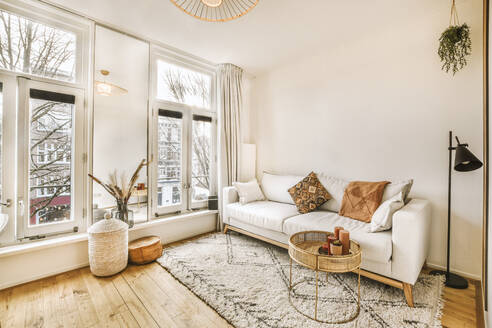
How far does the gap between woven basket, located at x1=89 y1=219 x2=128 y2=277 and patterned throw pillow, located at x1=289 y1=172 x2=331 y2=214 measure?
2.04 m

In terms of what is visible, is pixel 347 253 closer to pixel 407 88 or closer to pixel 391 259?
pixel 391 259

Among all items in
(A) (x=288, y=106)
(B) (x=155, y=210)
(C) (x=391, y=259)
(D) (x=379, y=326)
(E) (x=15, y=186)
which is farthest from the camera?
(A) (x=288, y=106)

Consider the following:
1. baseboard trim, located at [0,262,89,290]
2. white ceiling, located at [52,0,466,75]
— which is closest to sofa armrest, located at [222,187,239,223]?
baseboard trim, located at [0,262,89,290]

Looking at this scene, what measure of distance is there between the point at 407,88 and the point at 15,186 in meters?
4.13

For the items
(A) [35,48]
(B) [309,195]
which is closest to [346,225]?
(B) [309,195]

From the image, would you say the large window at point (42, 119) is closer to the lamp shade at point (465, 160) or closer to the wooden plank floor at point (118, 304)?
the wooden plank floor at point (118, 304)

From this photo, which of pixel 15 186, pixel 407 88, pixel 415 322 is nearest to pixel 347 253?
pixel 415 322

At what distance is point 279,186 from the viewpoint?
10.8 ft

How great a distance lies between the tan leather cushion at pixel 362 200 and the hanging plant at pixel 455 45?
130 cm

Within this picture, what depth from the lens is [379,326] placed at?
146 cm

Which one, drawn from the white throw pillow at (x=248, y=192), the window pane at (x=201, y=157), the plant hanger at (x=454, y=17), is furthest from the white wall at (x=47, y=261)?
the plant hanger at (x=454, y=17)

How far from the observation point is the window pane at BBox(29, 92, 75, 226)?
2.18 metres

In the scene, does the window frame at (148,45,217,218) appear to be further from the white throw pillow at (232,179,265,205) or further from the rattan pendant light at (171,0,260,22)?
the rattan pendant light at (171,0,260,22)

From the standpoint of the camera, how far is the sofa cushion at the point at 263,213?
100 inches
